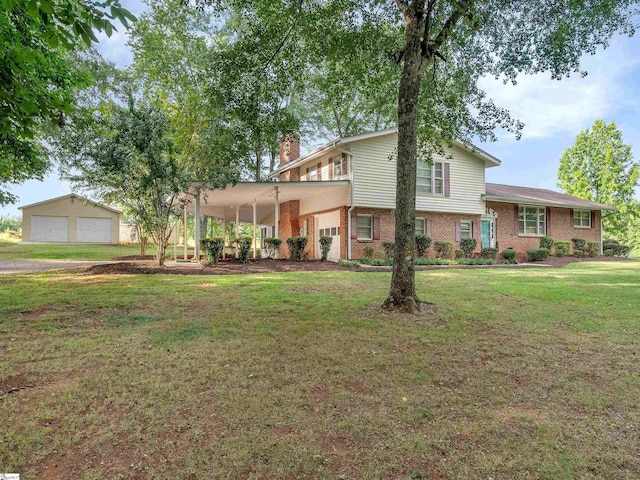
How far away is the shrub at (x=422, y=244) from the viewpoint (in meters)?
16.8

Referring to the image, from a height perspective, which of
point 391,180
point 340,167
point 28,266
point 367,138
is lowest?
point 28,266

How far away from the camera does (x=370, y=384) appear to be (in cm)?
341

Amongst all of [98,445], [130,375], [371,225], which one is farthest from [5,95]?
[371,225]

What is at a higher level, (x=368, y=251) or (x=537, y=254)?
(x=368, y=251)

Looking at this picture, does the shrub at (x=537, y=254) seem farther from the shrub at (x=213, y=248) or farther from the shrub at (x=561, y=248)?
the shrub at (x=213, y=248)

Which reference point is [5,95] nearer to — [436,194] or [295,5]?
[295,5]

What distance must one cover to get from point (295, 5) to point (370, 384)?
292 inches

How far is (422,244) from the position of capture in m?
16.9

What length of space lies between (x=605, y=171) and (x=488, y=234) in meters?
17.3

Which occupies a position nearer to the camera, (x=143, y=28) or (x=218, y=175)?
(x=218, y=175)

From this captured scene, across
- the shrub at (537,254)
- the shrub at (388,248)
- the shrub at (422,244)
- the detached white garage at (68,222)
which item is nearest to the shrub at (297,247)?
the shrub at (388,248)

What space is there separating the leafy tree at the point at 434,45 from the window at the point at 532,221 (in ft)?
44.0

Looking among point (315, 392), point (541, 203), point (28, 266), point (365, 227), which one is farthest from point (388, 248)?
point (28, 266)

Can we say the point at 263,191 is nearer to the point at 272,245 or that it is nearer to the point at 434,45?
the point at 272,245
